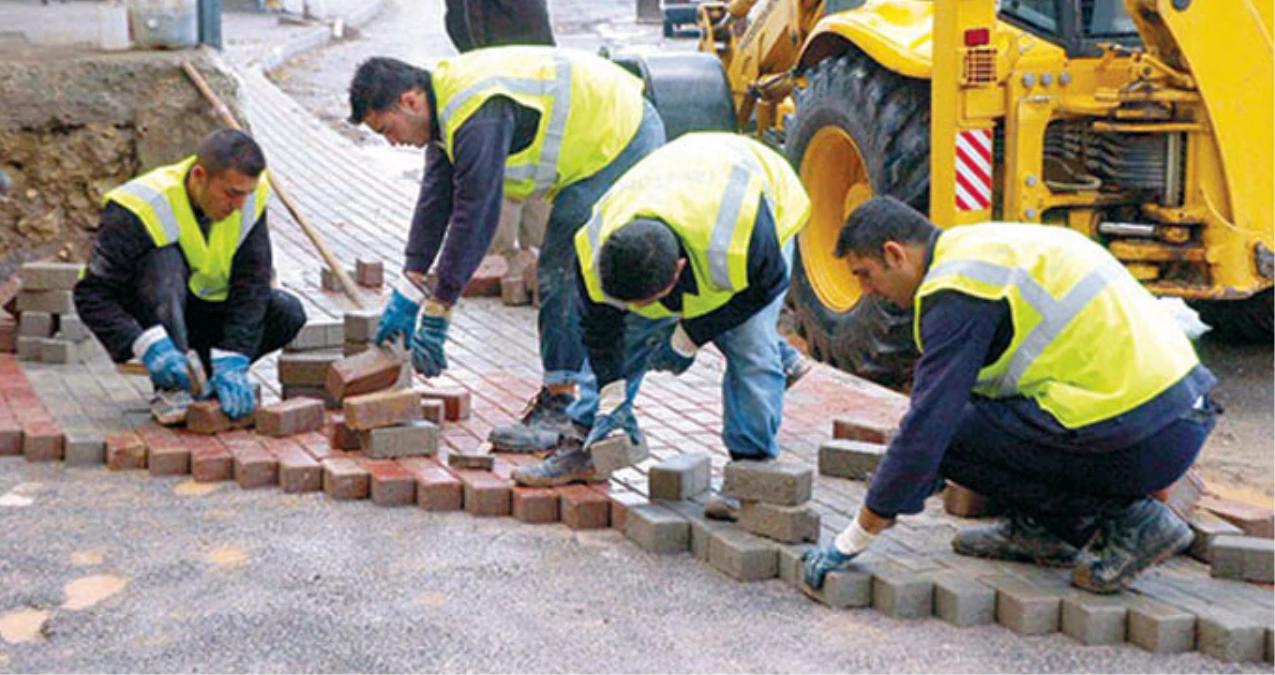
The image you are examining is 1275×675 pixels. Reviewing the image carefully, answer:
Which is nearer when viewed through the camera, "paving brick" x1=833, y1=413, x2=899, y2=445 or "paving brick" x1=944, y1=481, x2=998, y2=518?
"paving brick" x1=944, y1=481, x2=998, y2=518

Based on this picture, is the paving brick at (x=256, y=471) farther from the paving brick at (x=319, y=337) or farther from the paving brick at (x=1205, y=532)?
the paving brick at (x=1205, y=532)

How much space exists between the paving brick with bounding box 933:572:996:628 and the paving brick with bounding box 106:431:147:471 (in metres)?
2.83

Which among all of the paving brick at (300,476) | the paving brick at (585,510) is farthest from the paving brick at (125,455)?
the paving brick at (585,510)

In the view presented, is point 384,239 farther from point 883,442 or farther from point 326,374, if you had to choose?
point 883,442

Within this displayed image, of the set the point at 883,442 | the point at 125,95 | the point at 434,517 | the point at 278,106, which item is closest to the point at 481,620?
the point at 434,517

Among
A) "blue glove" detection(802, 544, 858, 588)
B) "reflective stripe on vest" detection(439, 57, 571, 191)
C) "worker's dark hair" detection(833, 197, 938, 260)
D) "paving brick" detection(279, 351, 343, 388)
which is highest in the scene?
"reflective stripe on vest" detection(439, 57, 571, 191)

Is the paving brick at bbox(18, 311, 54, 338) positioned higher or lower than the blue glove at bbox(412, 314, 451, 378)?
lower

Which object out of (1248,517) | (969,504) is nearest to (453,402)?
(969,504)

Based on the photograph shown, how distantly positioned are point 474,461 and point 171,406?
1.26m

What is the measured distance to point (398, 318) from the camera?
6.12 m

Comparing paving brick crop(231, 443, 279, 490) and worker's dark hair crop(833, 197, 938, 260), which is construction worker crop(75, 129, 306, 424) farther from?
worker's dark hair crop(833, 197, 938, 260)

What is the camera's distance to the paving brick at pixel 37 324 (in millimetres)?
7383

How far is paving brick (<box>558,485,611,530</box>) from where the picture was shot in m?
5.58

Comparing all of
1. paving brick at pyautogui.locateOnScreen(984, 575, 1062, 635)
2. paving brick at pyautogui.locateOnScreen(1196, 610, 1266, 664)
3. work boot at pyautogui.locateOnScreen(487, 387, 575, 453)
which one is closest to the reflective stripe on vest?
work boot at pyautogui.locateOnScreen(487, 387, 575, 453)
